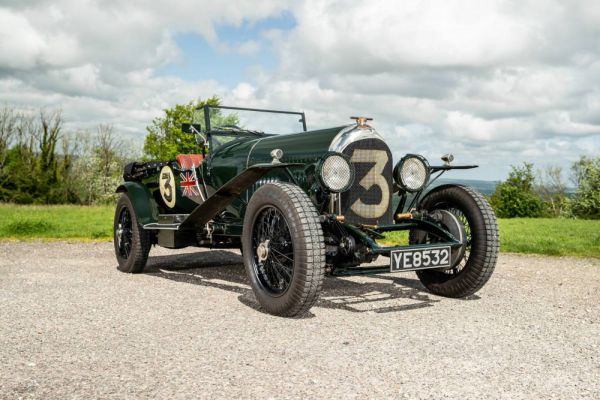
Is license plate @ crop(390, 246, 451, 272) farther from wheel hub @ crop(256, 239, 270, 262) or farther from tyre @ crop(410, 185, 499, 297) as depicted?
wheel hub @ crop(256, 239, 270, 262)

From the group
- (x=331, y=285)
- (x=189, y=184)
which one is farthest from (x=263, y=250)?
(x=189, y=184)

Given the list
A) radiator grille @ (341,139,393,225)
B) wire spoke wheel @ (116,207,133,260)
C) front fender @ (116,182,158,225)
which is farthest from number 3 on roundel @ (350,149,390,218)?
wire spoke wheel @ (116,207,133,260)

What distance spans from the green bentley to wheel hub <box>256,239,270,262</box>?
0.01 meters

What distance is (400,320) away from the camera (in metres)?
4.73

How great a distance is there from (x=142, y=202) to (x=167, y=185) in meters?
0.40

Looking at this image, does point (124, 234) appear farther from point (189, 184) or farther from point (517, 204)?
point (517, 204)

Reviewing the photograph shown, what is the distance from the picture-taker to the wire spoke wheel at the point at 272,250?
16.1 ft

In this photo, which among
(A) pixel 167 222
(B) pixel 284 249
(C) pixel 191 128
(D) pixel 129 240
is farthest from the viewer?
(D) pixel 129 240

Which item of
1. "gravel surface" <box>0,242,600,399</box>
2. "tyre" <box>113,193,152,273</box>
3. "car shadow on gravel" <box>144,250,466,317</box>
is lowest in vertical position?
"gravel surface" <box>0,242,600,399</box>

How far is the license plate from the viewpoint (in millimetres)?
4707

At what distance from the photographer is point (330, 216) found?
4.90 metres

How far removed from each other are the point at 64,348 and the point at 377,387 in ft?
7.19

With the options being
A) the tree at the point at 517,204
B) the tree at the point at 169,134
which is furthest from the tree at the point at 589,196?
the tree at the point at 169,134

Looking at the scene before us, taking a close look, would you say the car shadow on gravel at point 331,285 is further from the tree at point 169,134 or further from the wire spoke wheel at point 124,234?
the tree at point 169,134
